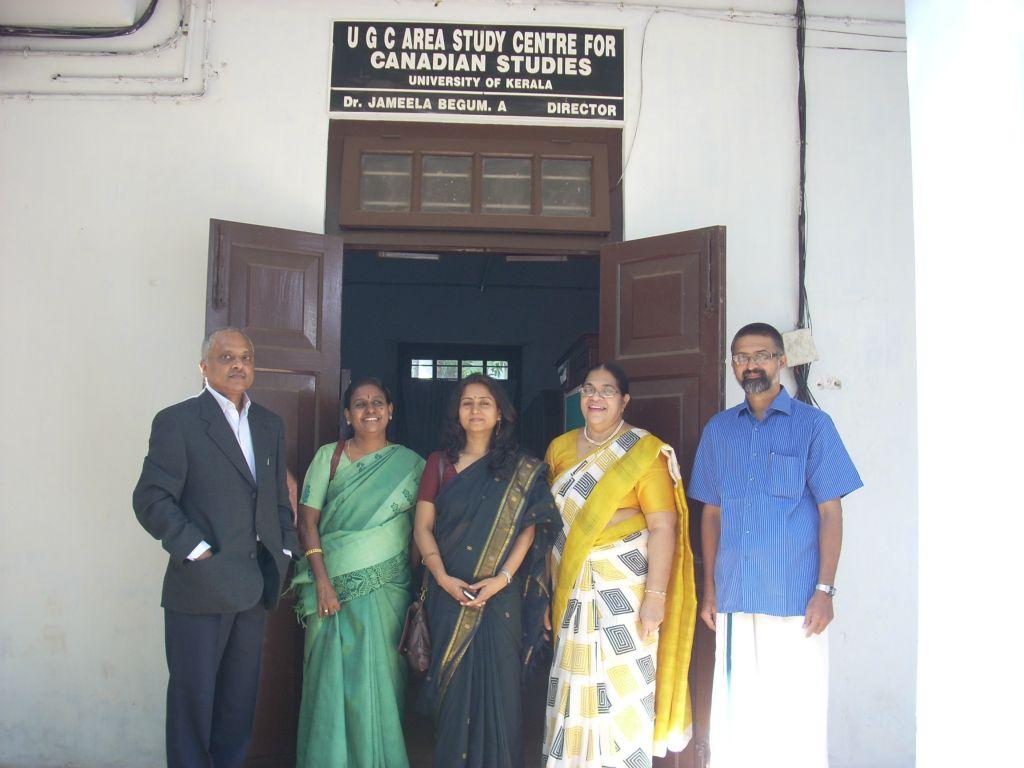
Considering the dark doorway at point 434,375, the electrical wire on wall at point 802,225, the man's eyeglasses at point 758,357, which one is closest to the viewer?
the man's eyeglasses at point 758,357

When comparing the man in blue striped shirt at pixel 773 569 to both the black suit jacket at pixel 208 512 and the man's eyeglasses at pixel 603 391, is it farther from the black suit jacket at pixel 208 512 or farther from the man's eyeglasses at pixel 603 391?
the black suit jacket at pixel 208 512

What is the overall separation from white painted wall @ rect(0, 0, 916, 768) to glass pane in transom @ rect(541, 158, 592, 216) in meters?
0.19

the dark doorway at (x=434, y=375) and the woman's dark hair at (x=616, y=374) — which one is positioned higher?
the dark doorway at (x=434, y=375)

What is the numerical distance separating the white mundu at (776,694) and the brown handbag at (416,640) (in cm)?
103

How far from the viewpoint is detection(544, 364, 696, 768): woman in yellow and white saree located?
295cm

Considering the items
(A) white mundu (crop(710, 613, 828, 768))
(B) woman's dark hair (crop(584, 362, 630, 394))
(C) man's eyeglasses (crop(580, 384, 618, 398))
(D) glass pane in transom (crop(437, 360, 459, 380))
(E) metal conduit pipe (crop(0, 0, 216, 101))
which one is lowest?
(A) white mundu (crop(710, 613, 828, 768))

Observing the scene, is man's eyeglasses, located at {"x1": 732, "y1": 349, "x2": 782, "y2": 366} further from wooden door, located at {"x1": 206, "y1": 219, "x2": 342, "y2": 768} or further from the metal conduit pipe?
the metal conduit pipe

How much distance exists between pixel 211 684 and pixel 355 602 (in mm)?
553

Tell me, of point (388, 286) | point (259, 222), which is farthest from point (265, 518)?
point (388, 286)

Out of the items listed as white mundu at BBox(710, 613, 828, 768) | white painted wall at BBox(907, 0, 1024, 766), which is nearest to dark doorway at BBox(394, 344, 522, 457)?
white mundu at BBox(710, 613, 828, 768)

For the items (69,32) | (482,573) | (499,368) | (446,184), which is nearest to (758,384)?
(482,573)

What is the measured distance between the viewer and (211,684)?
275cm

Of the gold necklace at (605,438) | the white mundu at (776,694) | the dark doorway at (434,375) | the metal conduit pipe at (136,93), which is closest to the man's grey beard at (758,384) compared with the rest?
the gold necklace at (605,438)

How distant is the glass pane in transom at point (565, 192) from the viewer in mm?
3832
